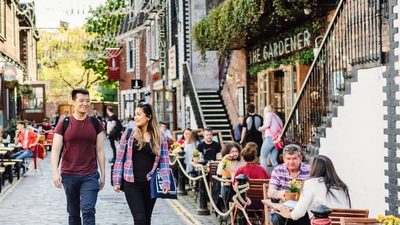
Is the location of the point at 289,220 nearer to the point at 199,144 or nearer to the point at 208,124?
the point at 199,144

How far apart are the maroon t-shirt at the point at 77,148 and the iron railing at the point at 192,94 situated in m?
19.9

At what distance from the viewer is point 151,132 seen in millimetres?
9141

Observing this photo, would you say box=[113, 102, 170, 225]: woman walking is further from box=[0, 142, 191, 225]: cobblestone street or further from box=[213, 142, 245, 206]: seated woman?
box=[0, 142, 191, 225]: cobblestone street

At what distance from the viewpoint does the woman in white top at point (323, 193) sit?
782cm

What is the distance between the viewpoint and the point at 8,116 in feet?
130

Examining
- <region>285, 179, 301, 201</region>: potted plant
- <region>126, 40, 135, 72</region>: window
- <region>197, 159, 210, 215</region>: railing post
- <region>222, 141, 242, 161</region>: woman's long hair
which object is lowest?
<region>197, 159, 210, 215</region>: railing post

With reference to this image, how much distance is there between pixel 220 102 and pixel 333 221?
2473cm

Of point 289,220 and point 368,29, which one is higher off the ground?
point 368,29

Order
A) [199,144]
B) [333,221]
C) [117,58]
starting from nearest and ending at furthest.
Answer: [333,221] → [199,144] → [117,58]

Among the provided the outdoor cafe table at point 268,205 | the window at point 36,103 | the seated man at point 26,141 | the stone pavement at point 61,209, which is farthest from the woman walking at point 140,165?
the window at point 36,103

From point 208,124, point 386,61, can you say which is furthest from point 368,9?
point 208,124

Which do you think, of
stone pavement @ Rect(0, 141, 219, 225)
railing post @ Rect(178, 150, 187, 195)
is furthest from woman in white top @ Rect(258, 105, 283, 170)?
stone pavement @ Rect(0, 141, 219, 225)

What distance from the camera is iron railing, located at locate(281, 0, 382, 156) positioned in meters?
11.4

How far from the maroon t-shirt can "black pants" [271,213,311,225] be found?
2153mm
